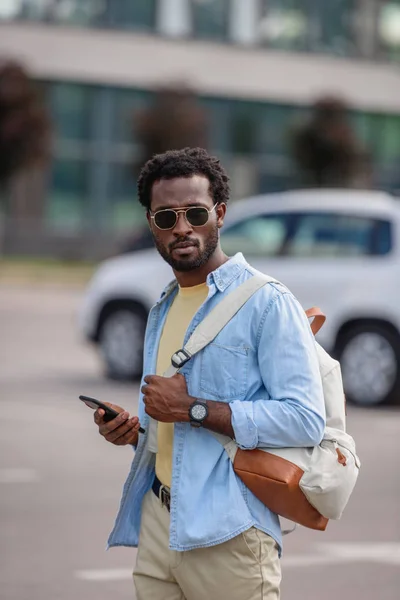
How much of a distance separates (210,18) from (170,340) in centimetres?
4740

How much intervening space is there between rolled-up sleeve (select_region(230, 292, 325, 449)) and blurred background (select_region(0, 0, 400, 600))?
124 inches

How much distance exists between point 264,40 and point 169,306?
48266mm

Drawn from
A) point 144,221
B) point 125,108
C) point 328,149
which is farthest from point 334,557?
point 144,221

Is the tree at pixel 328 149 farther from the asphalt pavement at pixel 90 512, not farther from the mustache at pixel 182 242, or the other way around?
the mustache at pixel 182 242

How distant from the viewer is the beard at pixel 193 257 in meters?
3.96

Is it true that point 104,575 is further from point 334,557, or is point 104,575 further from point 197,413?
point 197,413

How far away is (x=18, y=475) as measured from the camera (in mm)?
9914

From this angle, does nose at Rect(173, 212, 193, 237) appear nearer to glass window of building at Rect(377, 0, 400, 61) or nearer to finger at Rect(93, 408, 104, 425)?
finger at Rect(93, 408, 104, 425)

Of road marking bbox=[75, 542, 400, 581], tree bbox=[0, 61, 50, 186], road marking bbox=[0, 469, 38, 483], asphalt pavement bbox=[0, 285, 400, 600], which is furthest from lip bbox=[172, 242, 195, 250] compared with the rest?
tree bbox=[0, 61, 50, 186]

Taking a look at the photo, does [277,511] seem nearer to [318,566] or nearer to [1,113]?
[318,566]

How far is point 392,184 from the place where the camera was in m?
51.8

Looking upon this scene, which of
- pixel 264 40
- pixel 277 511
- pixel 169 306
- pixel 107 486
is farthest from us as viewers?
pixel 264 40

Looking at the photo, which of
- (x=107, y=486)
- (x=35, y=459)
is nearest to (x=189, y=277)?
(x=107, y=486)

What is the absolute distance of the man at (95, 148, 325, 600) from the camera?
3773 mm
